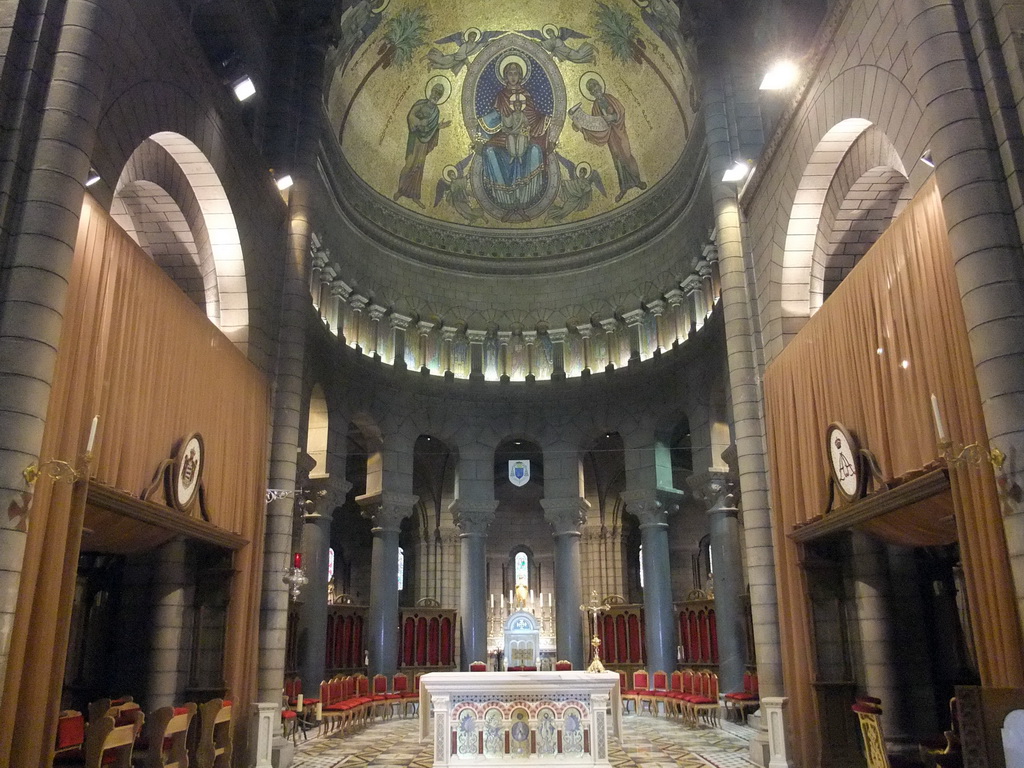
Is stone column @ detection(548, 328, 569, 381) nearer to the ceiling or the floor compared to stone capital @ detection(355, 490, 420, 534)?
nearer to the ceiling

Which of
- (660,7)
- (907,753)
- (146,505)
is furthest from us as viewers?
(660,7)

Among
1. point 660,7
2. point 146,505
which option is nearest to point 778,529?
point 146,505

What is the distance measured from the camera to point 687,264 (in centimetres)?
2166

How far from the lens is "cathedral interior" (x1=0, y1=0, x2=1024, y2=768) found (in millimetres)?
7250

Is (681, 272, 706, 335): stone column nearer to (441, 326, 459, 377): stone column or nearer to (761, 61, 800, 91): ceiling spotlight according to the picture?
(441, 326, 459, 377): stone column

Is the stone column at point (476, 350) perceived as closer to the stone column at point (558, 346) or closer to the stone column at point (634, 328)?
the stone column at point (558, 346)

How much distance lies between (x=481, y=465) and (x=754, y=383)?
1099cm

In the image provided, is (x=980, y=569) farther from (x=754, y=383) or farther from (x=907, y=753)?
(x=754, y=383)

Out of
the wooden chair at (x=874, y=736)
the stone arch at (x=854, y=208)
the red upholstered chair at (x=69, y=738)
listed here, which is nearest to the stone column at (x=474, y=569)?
the stone arch at (x=854, y=208)

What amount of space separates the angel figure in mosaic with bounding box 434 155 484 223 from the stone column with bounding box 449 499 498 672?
906 centimetres

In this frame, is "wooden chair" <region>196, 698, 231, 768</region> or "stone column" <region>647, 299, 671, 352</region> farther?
"stone column" <region>647, 299, 671, 352</region>

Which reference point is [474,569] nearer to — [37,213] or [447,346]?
[447,346]

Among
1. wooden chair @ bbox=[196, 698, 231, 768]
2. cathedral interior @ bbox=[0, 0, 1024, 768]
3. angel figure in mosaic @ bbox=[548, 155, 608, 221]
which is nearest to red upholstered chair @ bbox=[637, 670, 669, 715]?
cathedral interior @ bbox=[0, 0, 1024, 768]

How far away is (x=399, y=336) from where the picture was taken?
23.3 meters
